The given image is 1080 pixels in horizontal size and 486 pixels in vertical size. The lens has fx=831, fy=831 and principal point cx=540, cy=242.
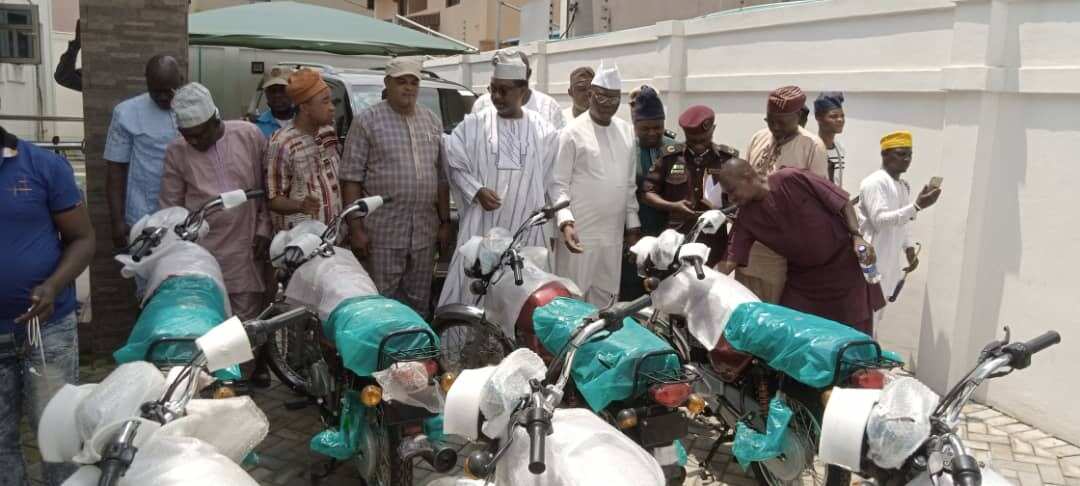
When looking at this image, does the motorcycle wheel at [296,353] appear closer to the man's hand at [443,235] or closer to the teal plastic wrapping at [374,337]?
the teal plastic wrapping at [374,337]

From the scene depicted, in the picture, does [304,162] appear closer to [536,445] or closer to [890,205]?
[536,445]

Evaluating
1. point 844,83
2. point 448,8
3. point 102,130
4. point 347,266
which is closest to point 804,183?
point 347,266

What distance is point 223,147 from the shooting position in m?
4.34

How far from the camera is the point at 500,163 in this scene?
4.74m

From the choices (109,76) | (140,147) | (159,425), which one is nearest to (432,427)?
(159,425)

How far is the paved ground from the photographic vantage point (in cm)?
396

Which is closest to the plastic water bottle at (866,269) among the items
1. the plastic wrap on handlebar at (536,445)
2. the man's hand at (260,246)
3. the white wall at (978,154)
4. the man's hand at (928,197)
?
the man's hand at (928,197)

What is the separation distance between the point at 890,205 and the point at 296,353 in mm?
3499

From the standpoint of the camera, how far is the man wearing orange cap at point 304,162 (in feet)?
14.4

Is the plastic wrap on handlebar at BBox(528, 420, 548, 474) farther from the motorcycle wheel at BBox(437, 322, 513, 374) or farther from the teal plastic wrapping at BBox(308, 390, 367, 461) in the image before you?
the motorcycle wheel at BBox(437, 322, 513, 374)

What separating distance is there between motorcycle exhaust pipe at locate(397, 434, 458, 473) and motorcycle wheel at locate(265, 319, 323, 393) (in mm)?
940

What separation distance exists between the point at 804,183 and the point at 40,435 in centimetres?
305

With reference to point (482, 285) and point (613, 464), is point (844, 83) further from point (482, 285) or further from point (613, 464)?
point (613, 464)

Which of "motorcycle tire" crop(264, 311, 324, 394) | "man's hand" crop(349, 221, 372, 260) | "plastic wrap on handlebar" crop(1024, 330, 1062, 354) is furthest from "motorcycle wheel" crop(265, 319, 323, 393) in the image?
"plastic wrap on handlebar" crop(1024, 330, 1062, 354)
